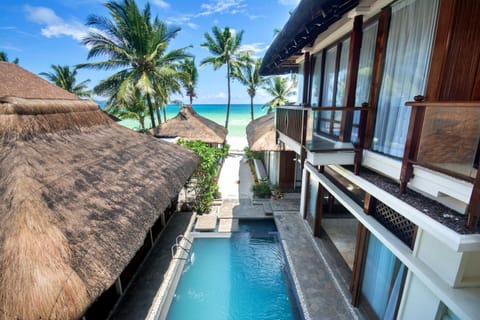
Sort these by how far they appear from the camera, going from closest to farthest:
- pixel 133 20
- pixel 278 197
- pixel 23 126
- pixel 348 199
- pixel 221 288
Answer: pixel 23 126 < pixel 348 199 < pixel 221 288 < pixel 278 197 < pixel 133 20

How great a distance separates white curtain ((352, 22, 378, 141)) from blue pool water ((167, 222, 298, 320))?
4.52m

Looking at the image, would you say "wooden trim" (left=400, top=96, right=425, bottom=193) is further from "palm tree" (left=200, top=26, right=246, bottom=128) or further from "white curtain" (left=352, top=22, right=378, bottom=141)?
"palm tree" (left=200, top=26, right=246, bottom=128)

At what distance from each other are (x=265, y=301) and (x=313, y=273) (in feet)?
4.91

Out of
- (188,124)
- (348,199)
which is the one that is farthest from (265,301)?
(188,124)

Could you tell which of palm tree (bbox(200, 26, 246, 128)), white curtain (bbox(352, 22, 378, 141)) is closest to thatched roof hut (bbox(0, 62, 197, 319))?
white curtain (bbox(352, 22, 378, 141))

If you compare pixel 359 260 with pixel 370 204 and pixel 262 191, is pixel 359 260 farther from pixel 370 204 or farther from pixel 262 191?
pixel 262 191

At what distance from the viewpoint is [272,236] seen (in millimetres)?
8070

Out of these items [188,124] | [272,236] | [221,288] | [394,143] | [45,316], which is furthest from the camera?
[188,124]

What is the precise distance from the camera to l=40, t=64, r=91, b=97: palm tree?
1944 cm

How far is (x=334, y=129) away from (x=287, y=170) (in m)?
5.47

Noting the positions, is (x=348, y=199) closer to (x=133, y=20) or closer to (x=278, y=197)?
(x=278, y=197)

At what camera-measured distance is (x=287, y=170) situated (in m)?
10.8

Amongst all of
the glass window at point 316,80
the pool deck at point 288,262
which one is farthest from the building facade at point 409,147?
the glass window at point 316,80

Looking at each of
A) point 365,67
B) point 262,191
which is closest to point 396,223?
point 365,67
